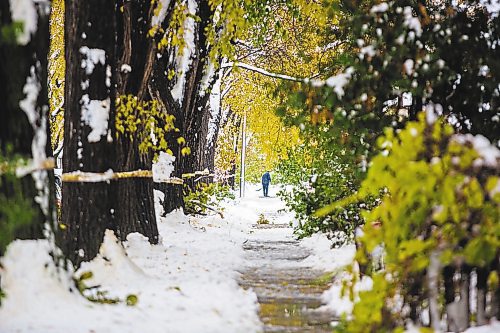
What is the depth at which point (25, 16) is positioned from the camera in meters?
5.48

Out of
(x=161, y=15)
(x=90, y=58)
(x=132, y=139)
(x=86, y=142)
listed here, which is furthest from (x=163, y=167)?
(x=90, y=58)

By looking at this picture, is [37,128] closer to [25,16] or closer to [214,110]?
[25,16]

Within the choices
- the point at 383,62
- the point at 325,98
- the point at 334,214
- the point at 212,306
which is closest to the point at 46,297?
the point at 212,306

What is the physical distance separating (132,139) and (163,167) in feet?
13.3

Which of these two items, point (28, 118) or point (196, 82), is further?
point (196, 82)

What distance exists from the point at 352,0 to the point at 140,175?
4.23 meters

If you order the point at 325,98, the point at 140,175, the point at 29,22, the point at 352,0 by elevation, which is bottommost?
the point at 140,175

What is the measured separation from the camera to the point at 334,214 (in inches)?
425

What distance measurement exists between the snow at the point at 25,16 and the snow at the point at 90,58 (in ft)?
6.26

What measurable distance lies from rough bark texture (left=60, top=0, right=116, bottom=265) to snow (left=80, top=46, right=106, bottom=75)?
0.11 ft

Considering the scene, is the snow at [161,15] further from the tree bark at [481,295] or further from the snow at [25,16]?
the tree bark at [481,295]

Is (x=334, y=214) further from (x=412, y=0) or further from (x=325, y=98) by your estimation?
(x=325, y=98)

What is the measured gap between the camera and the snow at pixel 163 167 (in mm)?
13586

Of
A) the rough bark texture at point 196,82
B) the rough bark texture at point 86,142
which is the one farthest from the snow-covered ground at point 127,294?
the rough bark texture at point 196,82
